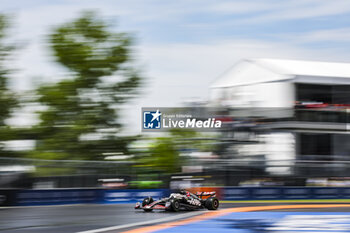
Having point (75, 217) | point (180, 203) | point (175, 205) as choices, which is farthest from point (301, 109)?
point (75, 217)

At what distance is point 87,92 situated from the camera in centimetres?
3934

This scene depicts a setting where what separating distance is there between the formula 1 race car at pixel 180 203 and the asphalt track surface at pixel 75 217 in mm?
183

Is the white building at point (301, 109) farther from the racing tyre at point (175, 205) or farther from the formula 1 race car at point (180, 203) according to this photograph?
the racing tyre at point (175, 205)

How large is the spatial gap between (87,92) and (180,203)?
22.7 metres

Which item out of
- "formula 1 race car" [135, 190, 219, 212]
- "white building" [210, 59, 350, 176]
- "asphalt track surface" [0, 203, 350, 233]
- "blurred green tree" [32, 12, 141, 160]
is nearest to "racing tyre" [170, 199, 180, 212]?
"formula 1 race car" [135, 190, 219, 212]

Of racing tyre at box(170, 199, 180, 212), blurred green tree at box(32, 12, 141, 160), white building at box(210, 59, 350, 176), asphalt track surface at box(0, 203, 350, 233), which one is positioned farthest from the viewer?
blurred green tree at box(32, 12, 141, 160)

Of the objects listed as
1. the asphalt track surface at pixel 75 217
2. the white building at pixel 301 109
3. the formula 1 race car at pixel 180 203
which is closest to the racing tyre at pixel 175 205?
the formula 1 race car at pixel 180 203

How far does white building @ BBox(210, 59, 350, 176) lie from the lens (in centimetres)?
2531

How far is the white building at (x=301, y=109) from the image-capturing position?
997 inches

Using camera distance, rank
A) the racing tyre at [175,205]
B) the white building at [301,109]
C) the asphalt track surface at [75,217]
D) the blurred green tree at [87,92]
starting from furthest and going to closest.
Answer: the blurred green tree at [87,92] → the white building at [301,109] → the racing tyre at [175,205] → the asphalt track surface at [75,217]

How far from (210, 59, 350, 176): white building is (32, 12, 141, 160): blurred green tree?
12.6 m

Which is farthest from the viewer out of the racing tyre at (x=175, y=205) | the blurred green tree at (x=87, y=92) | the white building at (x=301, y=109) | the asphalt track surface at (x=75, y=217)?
the blurred green tree at (x=87, y=92)

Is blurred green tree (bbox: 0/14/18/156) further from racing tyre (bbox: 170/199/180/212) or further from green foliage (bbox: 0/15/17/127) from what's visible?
racing tyre (bbox: 170/199/180/212)

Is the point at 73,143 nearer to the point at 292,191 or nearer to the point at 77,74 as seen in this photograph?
the point at 77,74
